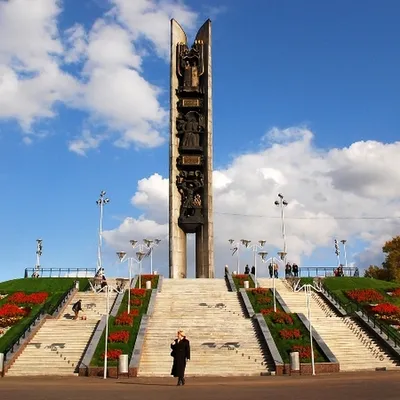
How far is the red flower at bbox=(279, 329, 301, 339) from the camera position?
84.2ft

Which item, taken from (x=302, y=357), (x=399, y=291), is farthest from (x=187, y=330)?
(x=399, y=291)

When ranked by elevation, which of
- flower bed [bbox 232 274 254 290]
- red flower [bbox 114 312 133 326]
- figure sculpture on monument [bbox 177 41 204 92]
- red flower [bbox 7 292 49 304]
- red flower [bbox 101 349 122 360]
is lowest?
red flower [bbox 101 349 122 360]

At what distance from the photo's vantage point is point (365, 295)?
3578 cm

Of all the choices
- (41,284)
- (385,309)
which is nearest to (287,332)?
(385,309)

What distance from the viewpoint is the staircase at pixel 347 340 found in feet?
79.3

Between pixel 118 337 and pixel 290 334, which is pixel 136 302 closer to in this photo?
pixel 118 337

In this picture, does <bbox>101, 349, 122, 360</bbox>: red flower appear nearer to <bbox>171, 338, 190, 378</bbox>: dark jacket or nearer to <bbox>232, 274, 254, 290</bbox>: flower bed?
<bbox>171, 338, 190, 378</bbox>: dark jacket

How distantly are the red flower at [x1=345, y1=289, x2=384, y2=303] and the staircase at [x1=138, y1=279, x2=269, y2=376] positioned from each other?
855cm

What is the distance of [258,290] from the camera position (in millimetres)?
35406

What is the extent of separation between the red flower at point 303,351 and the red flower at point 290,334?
58.0 inches

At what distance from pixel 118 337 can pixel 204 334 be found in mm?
4736

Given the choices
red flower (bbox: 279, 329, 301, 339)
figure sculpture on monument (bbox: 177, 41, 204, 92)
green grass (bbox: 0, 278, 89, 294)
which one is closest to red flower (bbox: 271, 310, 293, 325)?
red flower (bbox: 279, 329, 301, 339)

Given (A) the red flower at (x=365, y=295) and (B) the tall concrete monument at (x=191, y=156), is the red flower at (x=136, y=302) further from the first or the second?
(A) the red flower at (x=365, y=295)

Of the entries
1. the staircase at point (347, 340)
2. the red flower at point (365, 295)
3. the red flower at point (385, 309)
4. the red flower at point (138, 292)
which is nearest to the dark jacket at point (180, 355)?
the staircase at point (347, 340)
